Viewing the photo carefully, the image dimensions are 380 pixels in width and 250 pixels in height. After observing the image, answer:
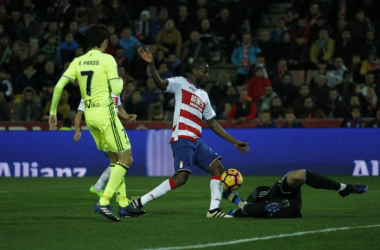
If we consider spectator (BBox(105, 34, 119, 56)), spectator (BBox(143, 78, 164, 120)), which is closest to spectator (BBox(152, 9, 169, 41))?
spectator (BBox(105, 34, 119, 56))

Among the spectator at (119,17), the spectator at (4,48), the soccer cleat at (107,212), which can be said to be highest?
the spectator at (119,17)

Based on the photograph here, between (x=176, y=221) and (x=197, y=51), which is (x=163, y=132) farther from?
(x=176, y=221)

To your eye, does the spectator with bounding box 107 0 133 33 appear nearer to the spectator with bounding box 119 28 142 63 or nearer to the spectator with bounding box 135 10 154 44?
the spectator with bounding box 135 10 154 44

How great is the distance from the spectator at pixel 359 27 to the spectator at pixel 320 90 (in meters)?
1.95

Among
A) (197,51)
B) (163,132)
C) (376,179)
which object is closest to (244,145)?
(376,179)

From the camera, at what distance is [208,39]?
23.8 meters

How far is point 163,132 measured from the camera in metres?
19.6

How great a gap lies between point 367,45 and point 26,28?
425 inches

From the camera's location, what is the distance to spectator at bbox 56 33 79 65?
80.1 feet

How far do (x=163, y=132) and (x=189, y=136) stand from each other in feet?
30.4

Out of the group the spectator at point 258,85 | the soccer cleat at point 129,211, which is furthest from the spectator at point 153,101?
the soccer cleat at point 129,211

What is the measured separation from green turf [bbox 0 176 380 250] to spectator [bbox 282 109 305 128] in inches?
215

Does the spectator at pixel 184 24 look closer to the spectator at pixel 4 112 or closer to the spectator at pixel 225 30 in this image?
the spectator at pixel 225 30

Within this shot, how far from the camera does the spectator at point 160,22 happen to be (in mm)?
24438
